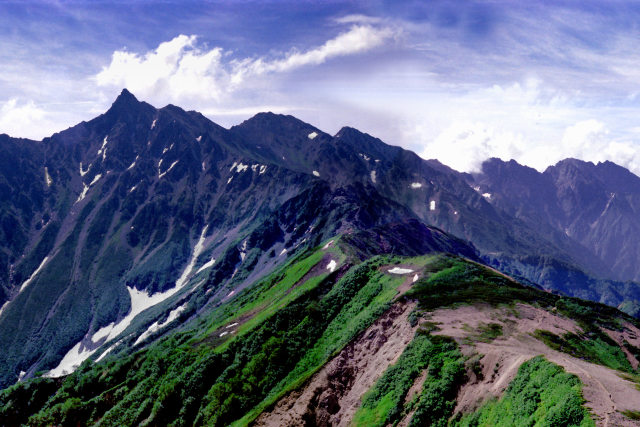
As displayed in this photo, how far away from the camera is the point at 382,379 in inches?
2507

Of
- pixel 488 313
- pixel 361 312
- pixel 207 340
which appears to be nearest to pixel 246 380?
pixel 361 312

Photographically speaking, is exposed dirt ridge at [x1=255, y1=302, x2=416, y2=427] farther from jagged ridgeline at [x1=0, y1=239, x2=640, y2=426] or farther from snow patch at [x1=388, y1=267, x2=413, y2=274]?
snow patch at [x1=388, y1=267, x2=413, y2=274]

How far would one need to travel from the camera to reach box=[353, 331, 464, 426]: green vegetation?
173 feet

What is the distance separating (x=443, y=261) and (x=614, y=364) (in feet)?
131

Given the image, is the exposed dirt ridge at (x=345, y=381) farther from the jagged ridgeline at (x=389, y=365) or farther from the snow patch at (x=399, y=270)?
the snow patch at (x=399, y=270)

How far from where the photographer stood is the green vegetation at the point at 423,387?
5278 centimetres

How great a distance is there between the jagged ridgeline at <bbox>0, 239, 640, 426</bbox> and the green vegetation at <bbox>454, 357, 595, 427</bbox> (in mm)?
145

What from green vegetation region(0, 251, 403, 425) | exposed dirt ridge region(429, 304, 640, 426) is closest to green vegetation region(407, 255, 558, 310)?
exposed dirt ridge region(429, 304, 640, 426)

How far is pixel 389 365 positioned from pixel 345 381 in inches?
363

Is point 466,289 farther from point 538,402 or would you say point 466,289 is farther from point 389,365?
point 538,402

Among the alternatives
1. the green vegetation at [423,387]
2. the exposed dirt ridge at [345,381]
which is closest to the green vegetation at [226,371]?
the exposed dirt ridge at [345,381]

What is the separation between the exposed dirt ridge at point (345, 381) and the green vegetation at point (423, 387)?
2.64 meters


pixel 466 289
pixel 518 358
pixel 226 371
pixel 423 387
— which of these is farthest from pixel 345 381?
pixel 466 289

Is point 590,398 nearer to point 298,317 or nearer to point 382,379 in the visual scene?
point 382,379
